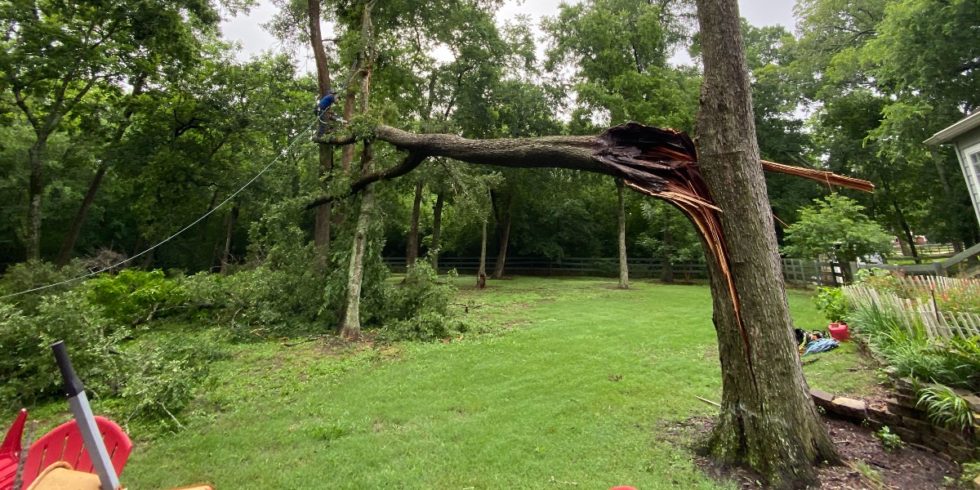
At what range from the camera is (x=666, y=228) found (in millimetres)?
19891

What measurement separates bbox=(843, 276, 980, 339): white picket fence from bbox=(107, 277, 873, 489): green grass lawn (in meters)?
0.76

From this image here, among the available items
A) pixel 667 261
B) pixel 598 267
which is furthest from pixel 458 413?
pixel 598 267

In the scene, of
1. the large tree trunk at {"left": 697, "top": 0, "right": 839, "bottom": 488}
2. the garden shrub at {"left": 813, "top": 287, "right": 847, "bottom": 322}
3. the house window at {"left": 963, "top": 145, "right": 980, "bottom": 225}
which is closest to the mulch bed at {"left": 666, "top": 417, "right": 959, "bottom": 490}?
the large tree trunk at {"left": 697, "top": 0, "right": 839, "bottom": 488}

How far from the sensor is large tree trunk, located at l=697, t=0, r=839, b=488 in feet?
9.23

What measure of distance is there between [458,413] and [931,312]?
5008mm

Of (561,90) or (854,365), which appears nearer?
(854,365)

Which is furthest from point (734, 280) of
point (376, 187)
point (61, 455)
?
point (376, 187)

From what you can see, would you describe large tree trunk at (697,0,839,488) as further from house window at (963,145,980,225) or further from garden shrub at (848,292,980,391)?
house window at (963,145,980,225)

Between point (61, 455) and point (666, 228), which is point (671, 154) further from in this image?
point (666, 228)

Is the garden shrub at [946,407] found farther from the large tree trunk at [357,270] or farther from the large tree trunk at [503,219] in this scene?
the large tree trunk at [503,219]

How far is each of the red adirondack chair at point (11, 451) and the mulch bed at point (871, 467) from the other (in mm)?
4165

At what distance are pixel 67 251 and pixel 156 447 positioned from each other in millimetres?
13718

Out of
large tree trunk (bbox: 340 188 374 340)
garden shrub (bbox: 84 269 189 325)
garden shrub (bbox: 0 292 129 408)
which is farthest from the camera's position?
garden shrub (bbox: 84 269 189 325)

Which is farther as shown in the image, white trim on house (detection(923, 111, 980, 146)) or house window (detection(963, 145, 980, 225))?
house window (detection(963, 145, 980, 225))
